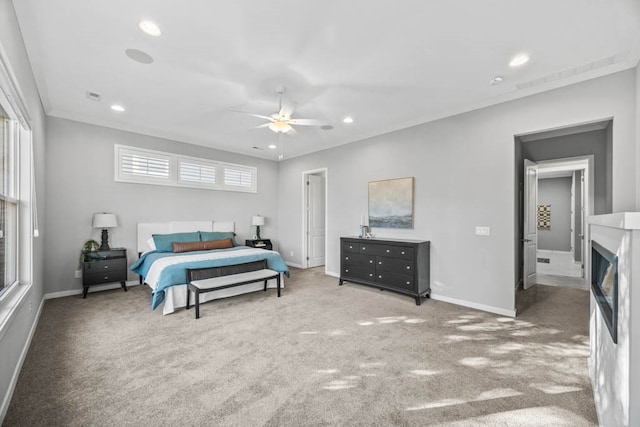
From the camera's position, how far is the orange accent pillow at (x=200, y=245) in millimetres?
5020

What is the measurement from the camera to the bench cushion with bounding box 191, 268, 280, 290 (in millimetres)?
3654

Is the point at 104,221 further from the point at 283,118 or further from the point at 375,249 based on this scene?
the point at 375,249

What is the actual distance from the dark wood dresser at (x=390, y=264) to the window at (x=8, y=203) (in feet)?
13.8

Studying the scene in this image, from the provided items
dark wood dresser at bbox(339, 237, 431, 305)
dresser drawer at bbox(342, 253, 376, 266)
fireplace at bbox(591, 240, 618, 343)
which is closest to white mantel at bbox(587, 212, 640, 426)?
fireplace at bbox(591, 240, 618, 343)

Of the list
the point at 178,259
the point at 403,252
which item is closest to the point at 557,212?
the point at 403,252

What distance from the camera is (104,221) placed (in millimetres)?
4559

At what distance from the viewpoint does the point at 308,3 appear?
2119mm

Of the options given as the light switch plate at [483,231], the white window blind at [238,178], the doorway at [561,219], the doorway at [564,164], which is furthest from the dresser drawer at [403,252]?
the doorway at [561,219]

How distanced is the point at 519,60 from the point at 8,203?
516 cm

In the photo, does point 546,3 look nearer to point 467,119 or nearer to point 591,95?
point 591,95

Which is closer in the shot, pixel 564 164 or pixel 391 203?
pixel 391 203

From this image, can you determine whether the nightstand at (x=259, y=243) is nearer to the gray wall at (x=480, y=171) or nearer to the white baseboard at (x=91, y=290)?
the white baseboard at (x=91, y=290)

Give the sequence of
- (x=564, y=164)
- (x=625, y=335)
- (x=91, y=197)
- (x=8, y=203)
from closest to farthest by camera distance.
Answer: (x=625, y=335) < (x=8, y=203) < (x=91, y=197) < (x=564, y=164)

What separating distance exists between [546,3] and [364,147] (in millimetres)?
3412
